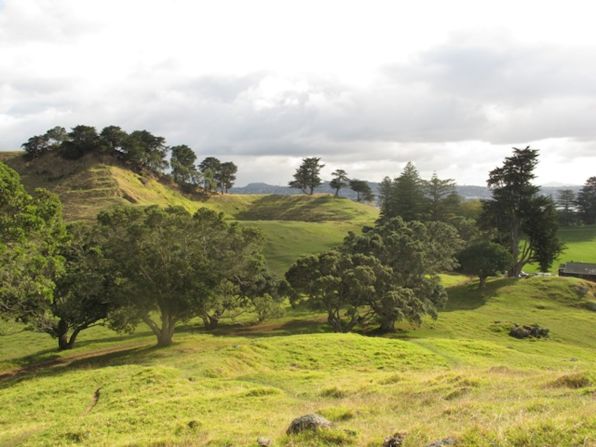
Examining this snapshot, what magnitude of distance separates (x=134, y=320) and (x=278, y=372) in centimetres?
1672

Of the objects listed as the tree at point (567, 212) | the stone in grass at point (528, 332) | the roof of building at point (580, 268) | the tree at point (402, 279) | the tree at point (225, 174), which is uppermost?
the tree at point (225, 174)

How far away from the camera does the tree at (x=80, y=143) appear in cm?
15050

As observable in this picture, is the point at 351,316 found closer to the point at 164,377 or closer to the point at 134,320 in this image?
the point at 134,320

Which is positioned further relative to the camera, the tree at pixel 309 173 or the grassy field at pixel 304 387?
the tree at pixel 309 173

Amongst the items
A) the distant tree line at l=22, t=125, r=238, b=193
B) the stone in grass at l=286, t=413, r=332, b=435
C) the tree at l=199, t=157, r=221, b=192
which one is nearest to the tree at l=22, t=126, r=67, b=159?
→ the distant tree line at l=22, t=125, r=238, b=193

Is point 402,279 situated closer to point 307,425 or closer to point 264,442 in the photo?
point 307,425

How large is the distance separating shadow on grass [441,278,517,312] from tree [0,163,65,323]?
53.1 meters

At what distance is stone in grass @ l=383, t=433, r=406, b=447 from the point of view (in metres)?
11.9

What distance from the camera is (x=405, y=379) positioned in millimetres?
26422

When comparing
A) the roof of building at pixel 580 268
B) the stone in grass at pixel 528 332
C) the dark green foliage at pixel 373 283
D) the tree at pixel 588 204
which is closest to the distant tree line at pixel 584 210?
the tree at pixel 588 204

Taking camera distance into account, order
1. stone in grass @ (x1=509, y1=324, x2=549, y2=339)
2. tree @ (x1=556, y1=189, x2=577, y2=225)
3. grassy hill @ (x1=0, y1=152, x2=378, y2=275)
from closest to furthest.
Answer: stone in grass @ (x1=509, y1=324, x2=549, y2=339) < grassy hill @ (x1=0, y1=152, x2=378, y2=275) < tree @ (x1=556, y1=189, x2=577, y2=225)

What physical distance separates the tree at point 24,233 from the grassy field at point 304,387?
7129 mm

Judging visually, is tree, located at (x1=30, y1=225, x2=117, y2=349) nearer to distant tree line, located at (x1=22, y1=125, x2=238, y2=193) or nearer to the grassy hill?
the grassy hill

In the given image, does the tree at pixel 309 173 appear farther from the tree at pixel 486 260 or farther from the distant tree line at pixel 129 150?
the tree at pixel 486 260
